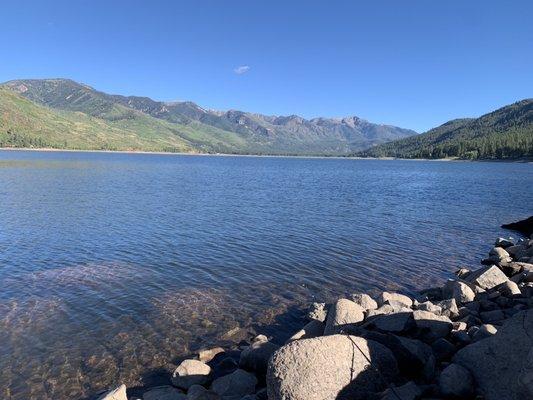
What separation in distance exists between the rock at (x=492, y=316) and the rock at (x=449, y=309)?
1023 millimetres

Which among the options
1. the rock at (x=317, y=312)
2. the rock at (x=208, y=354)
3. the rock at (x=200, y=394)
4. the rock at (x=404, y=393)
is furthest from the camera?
the rock at (x=317, y=312)

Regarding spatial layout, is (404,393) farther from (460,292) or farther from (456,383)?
(460,292)

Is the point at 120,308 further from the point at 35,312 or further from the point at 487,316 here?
the point at 487,316

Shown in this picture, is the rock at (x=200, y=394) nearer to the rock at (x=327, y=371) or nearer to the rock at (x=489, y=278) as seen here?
the rock at (x=327, y=371)

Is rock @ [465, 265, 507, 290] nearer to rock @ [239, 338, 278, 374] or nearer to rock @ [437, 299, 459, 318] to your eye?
rock @ [437, 299, 459, 318]

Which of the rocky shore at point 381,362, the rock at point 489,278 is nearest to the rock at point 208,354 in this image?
the rocky shore at point 381,362

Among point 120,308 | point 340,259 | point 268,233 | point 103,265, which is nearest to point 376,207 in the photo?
point 268,233

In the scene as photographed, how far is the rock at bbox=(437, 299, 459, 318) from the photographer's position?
1852 centimetres

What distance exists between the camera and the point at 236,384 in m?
13.7

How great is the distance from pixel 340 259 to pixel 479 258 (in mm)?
11989

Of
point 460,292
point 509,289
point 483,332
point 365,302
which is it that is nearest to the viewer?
point 483,332

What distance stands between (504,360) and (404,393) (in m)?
3.07

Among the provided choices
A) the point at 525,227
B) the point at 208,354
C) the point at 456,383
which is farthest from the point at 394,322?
the point at 525,227

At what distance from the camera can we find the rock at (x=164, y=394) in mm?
13262
